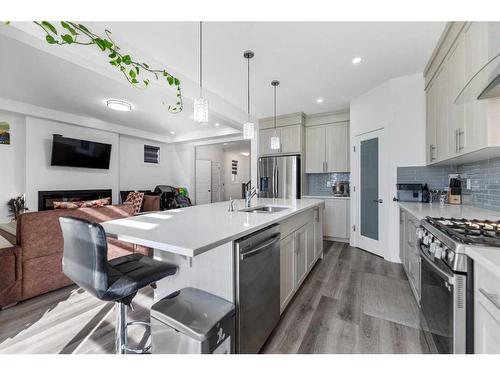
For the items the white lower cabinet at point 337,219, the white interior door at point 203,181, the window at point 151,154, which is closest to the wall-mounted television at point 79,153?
the window at point 151,154

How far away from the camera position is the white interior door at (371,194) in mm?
3148

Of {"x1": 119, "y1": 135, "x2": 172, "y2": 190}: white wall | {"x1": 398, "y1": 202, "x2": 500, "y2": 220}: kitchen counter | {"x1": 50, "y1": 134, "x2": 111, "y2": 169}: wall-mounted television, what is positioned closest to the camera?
{"x1": 398, "y1": 202, "x2": 500, "y2": 220}: kitchen counter

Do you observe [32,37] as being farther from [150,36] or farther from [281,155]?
[281,155]

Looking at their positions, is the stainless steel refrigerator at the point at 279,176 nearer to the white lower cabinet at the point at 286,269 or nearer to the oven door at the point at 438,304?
the white lower cabinet at the point at 286,269

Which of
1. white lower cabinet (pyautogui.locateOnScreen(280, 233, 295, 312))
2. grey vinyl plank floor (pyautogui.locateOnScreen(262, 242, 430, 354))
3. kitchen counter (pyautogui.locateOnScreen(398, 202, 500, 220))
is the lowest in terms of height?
grey vinyl plank floor (pyautogui.locateOnScreen(262, 242, 430, 354))

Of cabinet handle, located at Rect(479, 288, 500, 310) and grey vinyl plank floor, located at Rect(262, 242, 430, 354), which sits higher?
cabinet handle, located at Rect(479, 288, 500, 310)

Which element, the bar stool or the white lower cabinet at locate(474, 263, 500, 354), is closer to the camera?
the white lower cabinet at locate(474, 263, 500, 354)

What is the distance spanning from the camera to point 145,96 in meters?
3.63

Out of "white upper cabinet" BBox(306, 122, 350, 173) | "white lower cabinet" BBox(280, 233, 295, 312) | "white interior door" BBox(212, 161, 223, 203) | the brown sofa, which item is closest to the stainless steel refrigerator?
"white upper cabinet" BBox(306, 122, 350, 173)

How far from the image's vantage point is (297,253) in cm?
204

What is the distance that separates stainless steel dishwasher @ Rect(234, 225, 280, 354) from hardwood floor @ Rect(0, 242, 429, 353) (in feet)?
0.86

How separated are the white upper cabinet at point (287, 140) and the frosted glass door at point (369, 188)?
128cm

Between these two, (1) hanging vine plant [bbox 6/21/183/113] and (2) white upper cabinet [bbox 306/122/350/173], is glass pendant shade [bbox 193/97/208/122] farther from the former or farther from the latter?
(2) white upper cabinet [bbox 306/122/350/173]

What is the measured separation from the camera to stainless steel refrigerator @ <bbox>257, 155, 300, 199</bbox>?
435 cm
